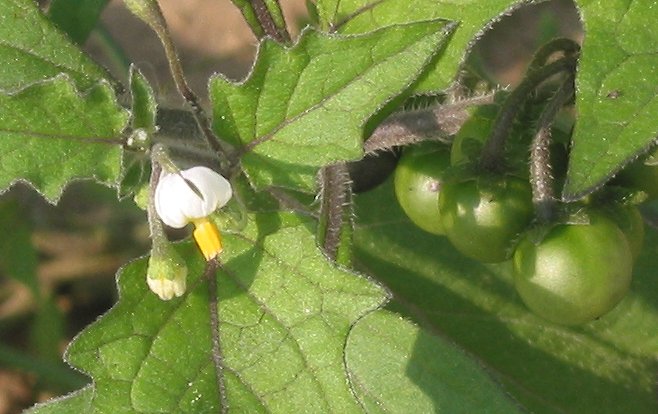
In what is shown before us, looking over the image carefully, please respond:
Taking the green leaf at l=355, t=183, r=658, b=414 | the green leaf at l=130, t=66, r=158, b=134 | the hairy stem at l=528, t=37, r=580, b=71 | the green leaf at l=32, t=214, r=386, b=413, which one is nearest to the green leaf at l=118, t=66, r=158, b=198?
the green leaf at l=130, t=66, r=158, b=134

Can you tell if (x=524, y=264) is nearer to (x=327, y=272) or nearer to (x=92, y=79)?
(x=327, y=272)

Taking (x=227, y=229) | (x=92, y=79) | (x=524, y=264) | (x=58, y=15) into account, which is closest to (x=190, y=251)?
(x=227, y=229)

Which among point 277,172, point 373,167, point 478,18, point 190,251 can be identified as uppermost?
point 478,18

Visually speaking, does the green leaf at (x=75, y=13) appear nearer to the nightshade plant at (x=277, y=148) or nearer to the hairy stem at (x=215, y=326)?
the nightshade plant at (x=277, y=148)

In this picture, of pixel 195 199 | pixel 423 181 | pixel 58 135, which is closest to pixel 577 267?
pixel 423 181

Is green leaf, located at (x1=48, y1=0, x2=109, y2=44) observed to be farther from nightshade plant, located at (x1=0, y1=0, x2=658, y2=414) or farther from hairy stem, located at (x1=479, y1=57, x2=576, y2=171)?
hairy stem, located at (x1=479, y1=57, x2=576, y2=171)

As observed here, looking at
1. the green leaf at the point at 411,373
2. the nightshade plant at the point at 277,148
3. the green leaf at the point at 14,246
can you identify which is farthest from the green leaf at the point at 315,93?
the green leaf at the point at 14,246

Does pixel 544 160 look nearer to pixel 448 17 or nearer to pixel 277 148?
pixel 448 17
